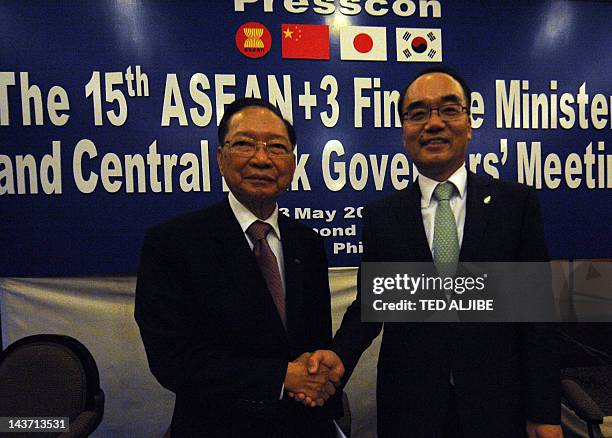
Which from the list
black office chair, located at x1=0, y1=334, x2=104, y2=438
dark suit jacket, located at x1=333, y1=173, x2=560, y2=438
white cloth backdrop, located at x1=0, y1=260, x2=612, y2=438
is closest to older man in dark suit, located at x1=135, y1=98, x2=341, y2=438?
dark suit jacket, located at x1=333, y1=173, x2=560, y2=438

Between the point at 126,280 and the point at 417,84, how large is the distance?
1.92 meters

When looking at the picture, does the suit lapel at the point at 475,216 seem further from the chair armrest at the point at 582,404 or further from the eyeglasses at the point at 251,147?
the chair armrest at the point at 582,404

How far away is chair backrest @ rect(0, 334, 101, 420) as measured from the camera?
6.01 feet

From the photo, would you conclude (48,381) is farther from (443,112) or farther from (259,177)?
(443,112)

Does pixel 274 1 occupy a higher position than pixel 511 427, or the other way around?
pixel 274 1

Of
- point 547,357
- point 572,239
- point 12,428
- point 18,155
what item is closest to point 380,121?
point 572,239

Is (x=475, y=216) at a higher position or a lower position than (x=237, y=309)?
higher

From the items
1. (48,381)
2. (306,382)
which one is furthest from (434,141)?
(48,381)

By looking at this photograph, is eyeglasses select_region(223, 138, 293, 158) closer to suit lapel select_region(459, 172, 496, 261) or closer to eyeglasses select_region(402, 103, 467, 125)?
eyeglasses select_region(402, 103, 467, 125)

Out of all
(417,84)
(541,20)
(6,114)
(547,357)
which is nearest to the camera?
(547,357)

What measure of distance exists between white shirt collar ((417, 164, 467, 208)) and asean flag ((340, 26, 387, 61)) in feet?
4.24

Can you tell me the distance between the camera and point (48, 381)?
6.09 feet

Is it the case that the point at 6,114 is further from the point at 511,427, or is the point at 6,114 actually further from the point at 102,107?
the point at 511,427

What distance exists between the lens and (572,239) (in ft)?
8.65
